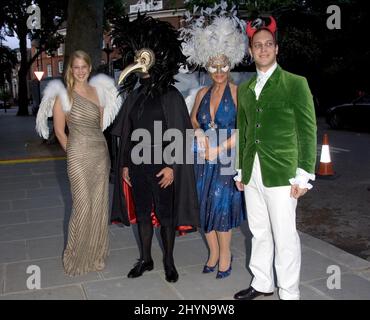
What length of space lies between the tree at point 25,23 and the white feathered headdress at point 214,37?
20.3 m

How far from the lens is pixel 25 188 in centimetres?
764

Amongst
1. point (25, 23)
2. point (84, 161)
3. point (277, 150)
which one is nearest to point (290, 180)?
point (277, 150)

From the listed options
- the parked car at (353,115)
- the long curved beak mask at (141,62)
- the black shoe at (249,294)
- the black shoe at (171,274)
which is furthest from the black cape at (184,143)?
the parked car at (353,115)

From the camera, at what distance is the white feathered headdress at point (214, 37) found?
3402mm

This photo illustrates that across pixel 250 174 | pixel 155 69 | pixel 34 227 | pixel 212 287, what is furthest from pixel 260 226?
pixel 34 227

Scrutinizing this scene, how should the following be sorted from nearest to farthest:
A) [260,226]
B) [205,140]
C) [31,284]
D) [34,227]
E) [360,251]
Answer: [260,226]
[205,140]
[31,284]
[360,251]
[34,227]

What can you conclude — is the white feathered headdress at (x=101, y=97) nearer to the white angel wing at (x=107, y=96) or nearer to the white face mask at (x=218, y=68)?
the white angel wing at (x=107, y=96)

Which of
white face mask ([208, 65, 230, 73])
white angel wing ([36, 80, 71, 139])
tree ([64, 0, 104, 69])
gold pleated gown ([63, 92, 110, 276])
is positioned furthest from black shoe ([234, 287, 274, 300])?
tree ([64, 0, 104, 69])

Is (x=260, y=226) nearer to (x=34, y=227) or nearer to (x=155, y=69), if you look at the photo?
(x=155, y=69)

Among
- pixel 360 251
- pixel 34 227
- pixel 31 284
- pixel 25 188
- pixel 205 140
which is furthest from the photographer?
pixel 25 188

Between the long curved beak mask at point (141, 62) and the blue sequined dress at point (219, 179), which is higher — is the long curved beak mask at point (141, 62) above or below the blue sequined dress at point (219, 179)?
above

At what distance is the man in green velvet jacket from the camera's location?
9.30 feet

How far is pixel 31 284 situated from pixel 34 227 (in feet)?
5.94

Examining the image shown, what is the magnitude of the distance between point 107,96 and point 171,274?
67.7 inches
